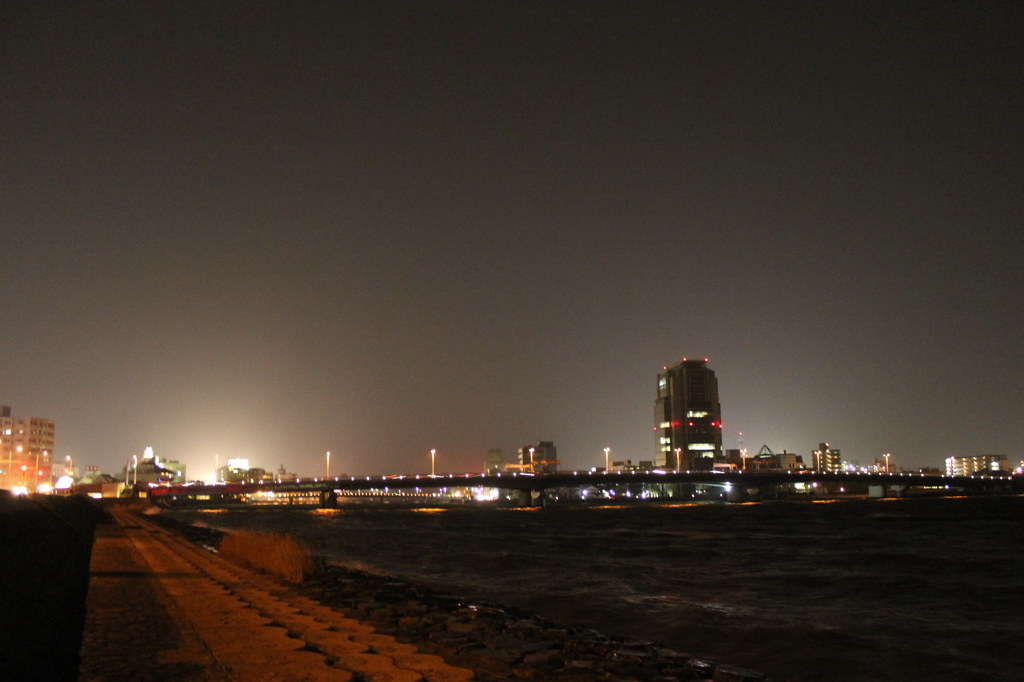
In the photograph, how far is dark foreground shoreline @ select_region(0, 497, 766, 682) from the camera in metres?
14.5

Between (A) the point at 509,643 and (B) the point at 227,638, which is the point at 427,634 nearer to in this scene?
(A) the point at 509,643

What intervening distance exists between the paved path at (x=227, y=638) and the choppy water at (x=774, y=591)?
9364 mm

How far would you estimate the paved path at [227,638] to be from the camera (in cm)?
1345

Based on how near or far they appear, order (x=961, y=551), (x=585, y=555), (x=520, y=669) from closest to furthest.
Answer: (x=520, y=669) < (x=585, y=555) < (x=961, y=551)

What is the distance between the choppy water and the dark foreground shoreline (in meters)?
3.78

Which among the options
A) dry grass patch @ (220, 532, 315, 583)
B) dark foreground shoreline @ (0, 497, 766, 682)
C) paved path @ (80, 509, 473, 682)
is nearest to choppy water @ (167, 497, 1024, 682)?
dark foreground shoreline @ (0, 497, 766, 682)

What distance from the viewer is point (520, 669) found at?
15820 mm

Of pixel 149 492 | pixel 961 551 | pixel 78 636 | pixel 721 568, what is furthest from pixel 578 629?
pixel 149 492

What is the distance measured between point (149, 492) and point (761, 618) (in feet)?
597

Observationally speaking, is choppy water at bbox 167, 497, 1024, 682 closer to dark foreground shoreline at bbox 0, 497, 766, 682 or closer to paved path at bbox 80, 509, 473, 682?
dark foreground shoreline at bbox 0, 497, 766, 682

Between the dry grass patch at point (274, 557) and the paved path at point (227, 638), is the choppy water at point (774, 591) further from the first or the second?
the paved path at point (227, 638)

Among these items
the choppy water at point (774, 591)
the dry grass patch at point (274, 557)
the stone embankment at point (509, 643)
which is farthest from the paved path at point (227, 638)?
the choppy water at point (774, 591)

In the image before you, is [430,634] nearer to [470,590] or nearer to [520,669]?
[520,669]

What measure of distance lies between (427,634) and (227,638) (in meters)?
5.05
